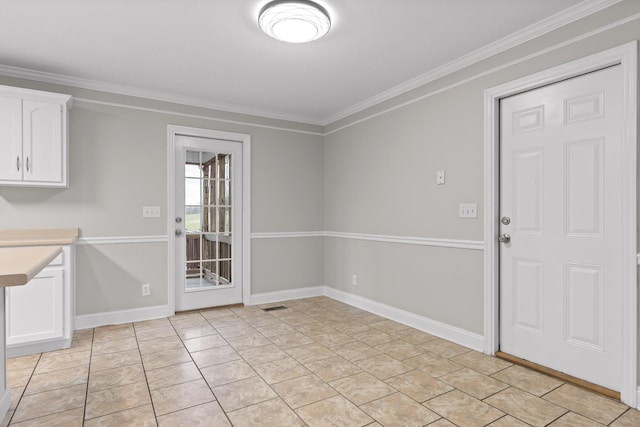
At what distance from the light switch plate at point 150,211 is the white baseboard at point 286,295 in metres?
1.46

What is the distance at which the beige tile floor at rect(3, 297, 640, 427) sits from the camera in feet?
6.53

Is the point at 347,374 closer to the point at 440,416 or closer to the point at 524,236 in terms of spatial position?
the point at 440,416

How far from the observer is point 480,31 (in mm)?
2596

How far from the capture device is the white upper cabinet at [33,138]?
298cm

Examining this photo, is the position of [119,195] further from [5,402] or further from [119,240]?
[5,402]

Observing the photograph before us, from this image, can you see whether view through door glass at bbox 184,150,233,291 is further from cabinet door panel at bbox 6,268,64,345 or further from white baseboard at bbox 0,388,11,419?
white baseboard at bbox 0,388,11,419

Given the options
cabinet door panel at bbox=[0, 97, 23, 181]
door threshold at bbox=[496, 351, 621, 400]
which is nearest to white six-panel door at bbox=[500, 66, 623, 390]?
door threshold at bbox=[496, 351, 621, 400]

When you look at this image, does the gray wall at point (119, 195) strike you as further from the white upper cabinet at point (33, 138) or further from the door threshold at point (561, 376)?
the door threshold at point (561, 376)

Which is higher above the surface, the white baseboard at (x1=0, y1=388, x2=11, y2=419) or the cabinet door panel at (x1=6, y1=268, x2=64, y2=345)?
the cabinet door panel at (x1=6, y1=268, x2=64, y2=345)

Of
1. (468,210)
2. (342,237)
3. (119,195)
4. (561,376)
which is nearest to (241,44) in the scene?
(119,195)

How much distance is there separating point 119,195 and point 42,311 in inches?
48.8

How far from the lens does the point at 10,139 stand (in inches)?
118

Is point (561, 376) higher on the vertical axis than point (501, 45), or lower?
lower

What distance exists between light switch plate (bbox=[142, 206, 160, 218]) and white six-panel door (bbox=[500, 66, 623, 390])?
3.27m
